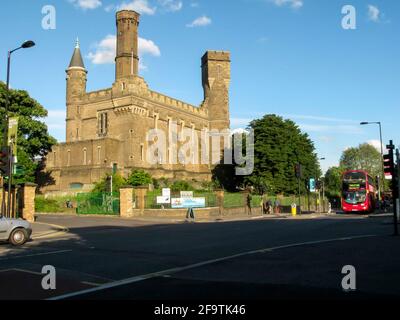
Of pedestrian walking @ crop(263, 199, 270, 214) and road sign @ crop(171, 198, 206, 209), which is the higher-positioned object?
road sign @ crop(171, 198, 206, 209)

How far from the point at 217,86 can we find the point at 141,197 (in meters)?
44.1

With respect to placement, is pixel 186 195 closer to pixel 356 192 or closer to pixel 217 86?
pixel 356 192

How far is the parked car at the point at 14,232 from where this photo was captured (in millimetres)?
15852

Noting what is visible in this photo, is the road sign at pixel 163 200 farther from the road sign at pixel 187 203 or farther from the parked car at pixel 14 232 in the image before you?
the parked car at pixel 14 232

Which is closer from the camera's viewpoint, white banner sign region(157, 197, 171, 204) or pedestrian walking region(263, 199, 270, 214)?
white banner sign region(157, 197, 171, 204)

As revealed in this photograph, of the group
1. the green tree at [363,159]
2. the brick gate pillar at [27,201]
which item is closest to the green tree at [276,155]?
the brick gate pillar at [27,201]

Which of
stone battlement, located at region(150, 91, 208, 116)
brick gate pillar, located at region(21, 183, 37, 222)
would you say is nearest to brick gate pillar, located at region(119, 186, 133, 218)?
brick gate pillar, located at region(21, 183, 37, 222)

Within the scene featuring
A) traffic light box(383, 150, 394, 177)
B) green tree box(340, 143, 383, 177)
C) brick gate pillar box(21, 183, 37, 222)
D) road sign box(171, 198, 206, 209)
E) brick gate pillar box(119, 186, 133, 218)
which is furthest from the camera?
green tree box(340, 143, 383, 177)

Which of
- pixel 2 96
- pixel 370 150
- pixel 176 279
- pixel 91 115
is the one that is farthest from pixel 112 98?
pixel 370 150

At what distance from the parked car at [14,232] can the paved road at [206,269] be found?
0.62 meters

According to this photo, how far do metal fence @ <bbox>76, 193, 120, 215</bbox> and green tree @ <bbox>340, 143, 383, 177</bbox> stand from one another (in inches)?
3334

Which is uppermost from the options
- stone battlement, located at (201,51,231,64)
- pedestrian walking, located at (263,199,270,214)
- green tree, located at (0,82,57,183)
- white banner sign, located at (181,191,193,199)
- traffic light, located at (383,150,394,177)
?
stone battlement, located at (201,51,231,64)

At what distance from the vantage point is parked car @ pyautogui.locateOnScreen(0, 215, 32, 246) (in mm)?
15852

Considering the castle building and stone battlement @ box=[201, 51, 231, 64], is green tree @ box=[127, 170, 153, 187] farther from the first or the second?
stone battlement @ box=[201, 51, 231, 64]
